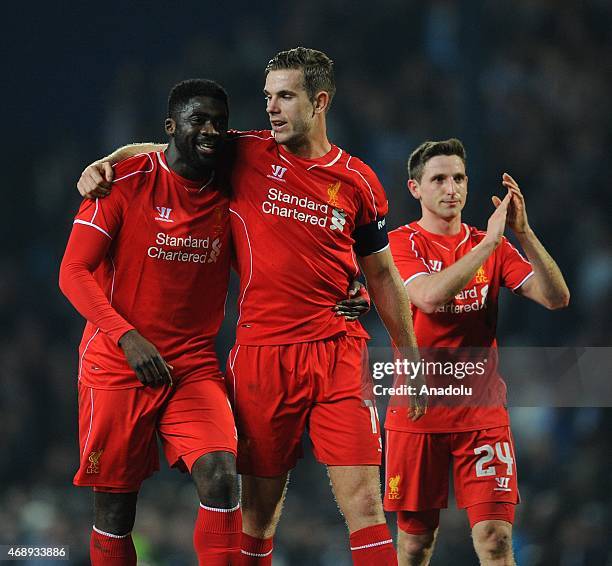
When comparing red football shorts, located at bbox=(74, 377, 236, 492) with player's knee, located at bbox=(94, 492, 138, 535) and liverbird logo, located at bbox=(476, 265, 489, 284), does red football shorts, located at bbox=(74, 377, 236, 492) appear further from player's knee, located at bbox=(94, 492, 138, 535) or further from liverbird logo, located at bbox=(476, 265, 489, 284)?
liverbird logo, located at bbox=(476, 265, 489, 284)

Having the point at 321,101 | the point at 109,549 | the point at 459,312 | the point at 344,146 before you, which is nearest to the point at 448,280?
the point at 459,312

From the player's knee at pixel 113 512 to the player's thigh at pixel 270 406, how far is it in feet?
1.52

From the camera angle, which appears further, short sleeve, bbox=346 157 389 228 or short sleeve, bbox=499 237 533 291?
short sleeve, bbox=499 237 533 291

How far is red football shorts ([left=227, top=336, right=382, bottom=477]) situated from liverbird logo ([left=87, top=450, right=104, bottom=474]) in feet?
1.74

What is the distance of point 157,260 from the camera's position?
12.6 feet

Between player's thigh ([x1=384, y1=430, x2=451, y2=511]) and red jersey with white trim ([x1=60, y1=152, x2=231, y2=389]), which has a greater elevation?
red jersey with white trim ([x1=60, y1=152, x2=231, y2=389])

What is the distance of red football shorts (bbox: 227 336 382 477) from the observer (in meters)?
3.84

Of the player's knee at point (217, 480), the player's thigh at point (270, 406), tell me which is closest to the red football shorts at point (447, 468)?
the player's thigh at point (270, 406)

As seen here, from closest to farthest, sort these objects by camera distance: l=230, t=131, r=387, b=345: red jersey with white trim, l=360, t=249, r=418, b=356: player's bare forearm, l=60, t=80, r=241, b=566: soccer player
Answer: l=60, t=80, r=241, b=566: soccer player < l=230, t=131, r=387, b=345: red jersey with white trim < l=360, t=249, r=418, b=356: player's bare forearm

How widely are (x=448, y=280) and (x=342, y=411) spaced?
2.74 ft

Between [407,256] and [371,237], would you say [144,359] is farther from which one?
[407,256]

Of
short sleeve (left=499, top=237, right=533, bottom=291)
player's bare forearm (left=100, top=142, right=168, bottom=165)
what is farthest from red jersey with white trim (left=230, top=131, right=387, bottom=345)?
short sleeve (left=499, top=237, right=533, bottom=291)

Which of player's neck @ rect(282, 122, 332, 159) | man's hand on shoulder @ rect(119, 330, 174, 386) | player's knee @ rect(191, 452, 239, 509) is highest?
player's neck @ rect(282, 122, 332, 159)

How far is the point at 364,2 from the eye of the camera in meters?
8.19
